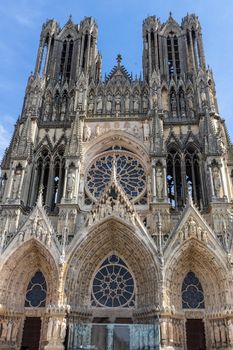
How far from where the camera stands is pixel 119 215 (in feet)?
56.9

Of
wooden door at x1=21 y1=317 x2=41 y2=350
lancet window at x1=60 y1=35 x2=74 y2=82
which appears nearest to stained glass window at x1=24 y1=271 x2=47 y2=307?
wooden door at x1=21 y1=317 x2=41 y2=350

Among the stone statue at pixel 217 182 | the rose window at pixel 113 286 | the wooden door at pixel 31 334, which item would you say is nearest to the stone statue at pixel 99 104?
the stone statue at pixel 217 182

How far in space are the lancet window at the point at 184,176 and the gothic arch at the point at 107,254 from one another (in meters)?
3.38

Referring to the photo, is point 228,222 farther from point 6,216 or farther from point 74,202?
point 6,216

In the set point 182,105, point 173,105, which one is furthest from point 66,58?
point 182,105

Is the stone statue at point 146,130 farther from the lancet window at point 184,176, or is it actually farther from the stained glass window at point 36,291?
the stained glass window at point 36,291

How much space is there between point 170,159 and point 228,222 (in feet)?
16.8

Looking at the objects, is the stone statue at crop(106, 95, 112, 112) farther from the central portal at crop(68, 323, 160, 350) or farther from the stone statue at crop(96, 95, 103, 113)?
A: the central portal at crop(68, 323, 160, 350)

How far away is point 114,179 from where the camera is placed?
18.4 m

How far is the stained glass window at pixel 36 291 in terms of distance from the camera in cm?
1670

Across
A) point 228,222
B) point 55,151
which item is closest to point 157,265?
point 228,222

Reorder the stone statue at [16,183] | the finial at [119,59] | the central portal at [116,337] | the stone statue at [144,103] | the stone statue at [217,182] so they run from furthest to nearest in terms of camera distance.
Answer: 1. the finial at [119,59]
2. the stone statue at [144,103]
3. the stone statue at [16,183]
4. the stone statue at [217,182]
5. the central portal at [116,337]

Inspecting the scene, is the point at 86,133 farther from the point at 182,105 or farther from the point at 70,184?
the point at 182,105

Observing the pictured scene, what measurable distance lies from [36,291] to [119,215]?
5.37 metres
